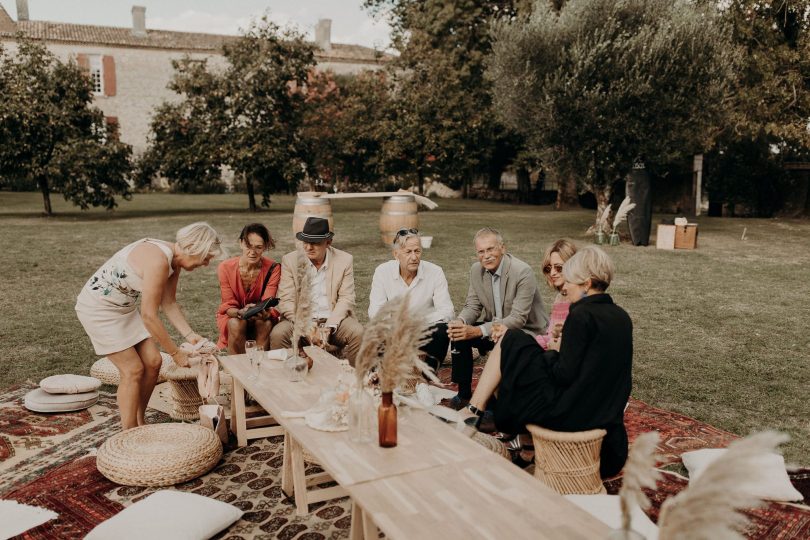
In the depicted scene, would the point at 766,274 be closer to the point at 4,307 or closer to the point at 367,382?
the point at 367,382

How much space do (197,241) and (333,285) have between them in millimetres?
1563

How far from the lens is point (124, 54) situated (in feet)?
115

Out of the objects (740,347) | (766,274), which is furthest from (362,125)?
(740,347)

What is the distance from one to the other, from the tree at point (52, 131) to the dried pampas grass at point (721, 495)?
2060cm

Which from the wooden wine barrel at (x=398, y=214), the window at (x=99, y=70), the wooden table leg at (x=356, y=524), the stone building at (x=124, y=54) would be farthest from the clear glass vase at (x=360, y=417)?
the window at (x=99, y=70)

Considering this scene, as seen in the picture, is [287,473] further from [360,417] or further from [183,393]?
[183,393]

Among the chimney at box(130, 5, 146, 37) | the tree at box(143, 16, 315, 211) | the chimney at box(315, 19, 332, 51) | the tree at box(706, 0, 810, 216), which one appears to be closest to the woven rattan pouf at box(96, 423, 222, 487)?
the tree at box(706, 0, 810, 216)

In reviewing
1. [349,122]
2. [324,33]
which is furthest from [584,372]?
[324,33]

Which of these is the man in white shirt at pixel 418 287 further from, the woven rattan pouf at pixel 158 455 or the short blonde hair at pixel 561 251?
the woven rattan pouf at pixel 158 455

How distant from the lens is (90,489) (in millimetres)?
3854

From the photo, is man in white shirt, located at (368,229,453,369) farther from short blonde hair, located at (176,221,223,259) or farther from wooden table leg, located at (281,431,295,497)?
wooden table leg, located at (281,431,295,497)

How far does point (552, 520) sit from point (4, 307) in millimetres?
8366

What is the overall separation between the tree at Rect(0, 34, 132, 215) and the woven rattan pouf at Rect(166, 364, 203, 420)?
16.5 meters

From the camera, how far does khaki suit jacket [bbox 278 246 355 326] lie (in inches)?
216
